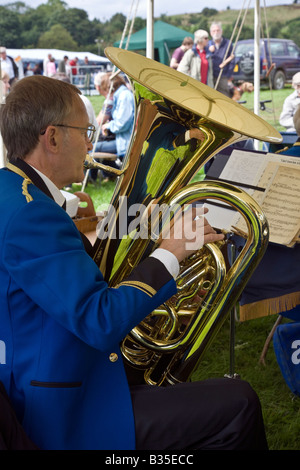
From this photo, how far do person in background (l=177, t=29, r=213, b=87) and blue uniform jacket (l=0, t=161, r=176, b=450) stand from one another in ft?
21.3

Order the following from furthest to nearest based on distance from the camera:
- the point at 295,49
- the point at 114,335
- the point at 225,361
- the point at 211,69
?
1. the point at 295,49
2. the point at 211,69
3. the point at 225,361
4. the point at 114,335

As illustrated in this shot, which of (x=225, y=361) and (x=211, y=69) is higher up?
(x=211, y=69)

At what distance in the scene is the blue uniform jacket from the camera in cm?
110

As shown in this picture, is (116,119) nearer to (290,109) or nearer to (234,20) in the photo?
(290,109)

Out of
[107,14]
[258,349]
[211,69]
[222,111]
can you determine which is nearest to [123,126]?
[211,69]

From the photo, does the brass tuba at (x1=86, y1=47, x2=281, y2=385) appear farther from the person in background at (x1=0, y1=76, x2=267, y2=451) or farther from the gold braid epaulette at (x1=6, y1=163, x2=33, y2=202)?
the gold braid epaulette at (x1=6, y1=163, x2=33, y2=202)

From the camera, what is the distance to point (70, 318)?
110cm

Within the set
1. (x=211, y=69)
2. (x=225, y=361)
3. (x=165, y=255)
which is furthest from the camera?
(x=211, y=69)

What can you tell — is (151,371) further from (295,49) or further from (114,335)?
(295,49)

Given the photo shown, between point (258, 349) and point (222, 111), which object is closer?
point (222, 111)

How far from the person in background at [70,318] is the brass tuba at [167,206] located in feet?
0.53

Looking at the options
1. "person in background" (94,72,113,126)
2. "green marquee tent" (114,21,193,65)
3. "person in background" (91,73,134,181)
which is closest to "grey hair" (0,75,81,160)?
"person in background" (91,73,134,181)
